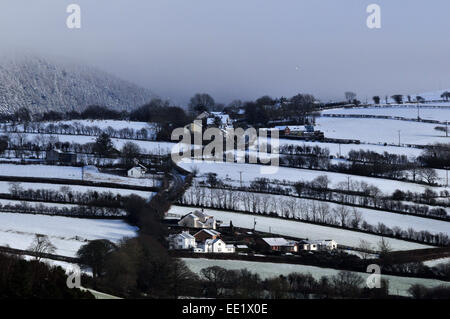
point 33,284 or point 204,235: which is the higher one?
point 33,284

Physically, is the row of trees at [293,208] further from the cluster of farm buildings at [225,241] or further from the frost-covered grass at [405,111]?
the frost-covered grass at [405,111]

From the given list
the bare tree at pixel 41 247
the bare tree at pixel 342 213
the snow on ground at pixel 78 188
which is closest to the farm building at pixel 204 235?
the bare tree at pixel 41 247

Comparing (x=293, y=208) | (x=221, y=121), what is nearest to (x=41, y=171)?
(x=293, y=208)

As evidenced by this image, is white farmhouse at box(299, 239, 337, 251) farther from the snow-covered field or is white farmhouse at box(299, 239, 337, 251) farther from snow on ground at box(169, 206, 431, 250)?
the snow-covered field

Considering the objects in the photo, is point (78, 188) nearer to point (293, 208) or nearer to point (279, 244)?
point (293, 208)
